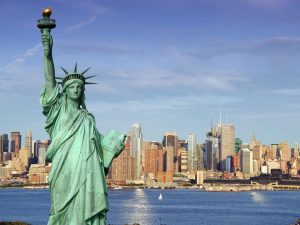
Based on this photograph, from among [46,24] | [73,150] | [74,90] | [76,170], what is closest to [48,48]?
[46,24]

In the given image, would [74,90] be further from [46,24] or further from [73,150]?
[46,24]

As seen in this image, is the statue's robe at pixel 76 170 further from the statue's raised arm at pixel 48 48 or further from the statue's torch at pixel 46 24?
the statue's torch at pixel 46 24

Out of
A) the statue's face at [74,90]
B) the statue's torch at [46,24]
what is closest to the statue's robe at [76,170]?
the statue's face at [74,90]

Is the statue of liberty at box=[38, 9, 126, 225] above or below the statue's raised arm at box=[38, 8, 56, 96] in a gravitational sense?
below

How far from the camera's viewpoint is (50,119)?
840 centimetres

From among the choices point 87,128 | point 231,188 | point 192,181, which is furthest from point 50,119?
point 192,181

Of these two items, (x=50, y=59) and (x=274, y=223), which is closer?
(x=50, y=59)

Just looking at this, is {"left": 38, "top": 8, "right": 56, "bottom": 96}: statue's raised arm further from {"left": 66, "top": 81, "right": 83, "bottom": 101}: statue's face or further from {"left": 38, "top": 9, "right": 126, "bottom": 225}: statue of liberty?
{"left": 66, "top": 81, "right": 83, "bottom": 101}: statue's face

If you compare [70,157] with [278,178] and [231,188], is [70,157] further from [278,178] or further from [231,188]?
[278,178]

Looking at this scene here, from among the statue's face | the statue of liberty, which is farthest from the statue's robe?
the statue's face

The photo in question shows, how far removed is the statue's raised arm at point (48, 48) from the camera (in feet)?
27.4

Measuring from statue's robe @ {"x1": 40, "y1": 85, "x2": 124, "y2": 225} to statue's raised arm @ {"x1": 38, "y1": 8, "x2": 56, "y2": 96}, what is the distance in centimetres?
9

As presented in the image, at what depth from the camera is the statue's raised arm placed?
8344mm

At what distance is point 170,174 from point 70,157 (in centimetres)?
17769
